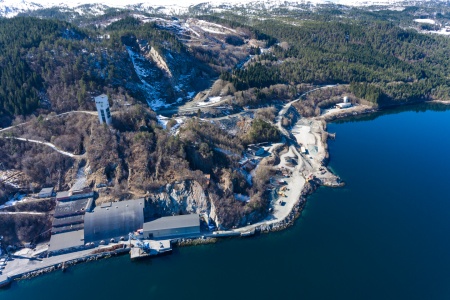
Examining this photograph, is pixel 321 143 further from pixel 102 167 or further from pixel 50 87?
pixel 50 87

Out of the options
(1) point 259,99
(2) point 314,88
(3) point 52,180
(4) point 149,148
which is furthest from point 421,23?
(3) point 52,180

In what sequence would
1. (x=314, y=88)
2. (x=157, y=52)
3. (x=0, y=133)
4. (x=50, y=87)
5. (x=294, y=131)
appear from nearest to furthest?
(x=0, y=133) → (x=50, y=87) → (x=294, y=131) → (x=157, y=52) → (x=314, y=88)

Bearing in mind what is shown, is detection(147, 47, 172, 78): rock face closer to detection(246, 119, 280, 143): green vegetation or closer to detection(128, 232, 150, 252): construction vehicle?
detection(246, 119, 280, 143): green vegetation

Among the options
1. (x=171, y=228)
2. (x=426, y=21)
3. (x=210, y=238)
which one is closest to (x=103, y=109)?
(x=171, y=228)

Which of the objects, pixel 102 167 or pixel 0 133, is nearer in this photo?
pixel 102 167

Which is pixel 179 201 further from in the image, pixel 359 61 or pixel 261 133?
pixel 359 61

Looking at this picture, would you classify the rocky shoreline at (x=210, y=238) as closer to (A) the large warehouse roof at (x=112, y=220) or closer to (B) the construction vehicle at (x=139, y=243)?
(B) the construction vehicle at (x=139, y=243)

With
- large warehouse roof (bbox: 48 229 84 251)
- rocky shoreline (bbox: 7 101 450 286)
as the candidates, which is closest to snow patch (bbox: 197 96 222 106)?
rocky shoreline (bbox: 7 101 450 286)
